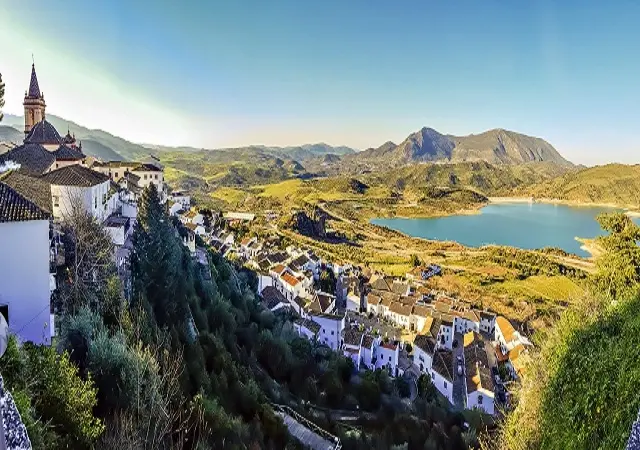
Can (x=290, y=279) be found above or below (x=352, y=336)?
above

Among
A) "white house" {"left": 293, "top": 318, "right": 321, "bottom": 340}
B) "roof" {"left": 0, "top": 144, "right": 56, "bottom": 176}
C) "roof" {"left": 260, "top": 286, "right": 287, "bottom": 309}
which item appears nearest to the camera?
"roof" {"left": 0, "top": 144, "right": 56, "bottom": 176}

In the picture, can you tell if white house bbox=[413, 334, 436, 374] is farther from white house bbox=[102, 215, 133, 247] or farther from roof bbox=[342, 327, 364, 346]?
white house bbox=[102, 215, 133, 247]

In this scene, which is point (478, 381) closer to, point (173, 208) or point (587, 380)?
point (587, 380)

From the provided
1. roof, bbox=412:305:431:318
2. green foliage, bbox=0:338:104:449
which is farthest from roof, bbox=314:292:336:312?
green foliage, bbox=0:338:104:449

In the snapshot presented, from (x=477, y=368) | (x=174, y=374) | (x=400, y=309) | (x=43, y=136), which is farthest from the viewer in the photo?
(x=400, y=309)

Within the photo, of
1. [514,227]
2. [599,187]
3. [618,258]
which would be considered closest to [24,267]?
[618,258]

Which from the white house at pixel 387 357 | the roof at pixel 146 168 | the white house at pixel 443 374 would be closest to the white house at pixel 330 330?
the white house at pixel 387 357

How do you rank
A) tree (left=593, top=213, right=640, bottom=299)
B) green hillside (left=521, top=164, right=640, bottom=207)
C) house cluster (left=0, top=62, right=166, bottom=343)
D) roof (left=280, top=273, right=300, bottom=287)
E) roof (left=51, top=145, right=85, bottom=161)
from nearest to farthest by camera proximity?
house cluster (left=0, top=62, right=166, bottom=343) < tree (left=593, top=213, right=640, bottom=299) < roof (left=51, top=145, right=85, bottom=161) < roof (left=280, top=273, right=300, bottom=287) < green hillside (left=521, top=164, right=640, bottom=207)
